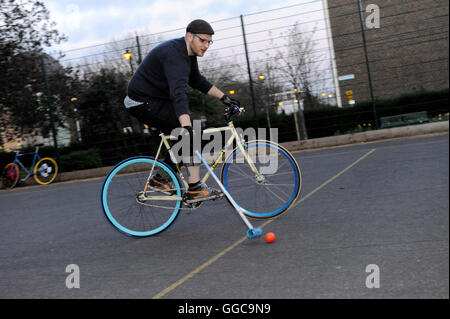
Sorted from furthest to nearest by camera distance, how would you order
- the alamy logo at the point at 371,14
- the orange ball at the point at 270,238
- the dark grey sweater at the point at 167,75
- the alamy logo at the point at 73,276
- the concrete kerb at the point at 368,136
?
the alamy logo at the point at 371,14 → the concrete kerb at the point at 368,136 → the dark grey sweater at the point at 167,75 → the orange ball at the point at 270,238 → the alamy logo at the point at 73,276

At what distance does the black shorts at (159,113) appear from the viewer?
435cm

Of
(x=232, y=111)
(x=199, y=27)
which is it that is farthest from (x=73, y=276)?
(x=199, y=27)

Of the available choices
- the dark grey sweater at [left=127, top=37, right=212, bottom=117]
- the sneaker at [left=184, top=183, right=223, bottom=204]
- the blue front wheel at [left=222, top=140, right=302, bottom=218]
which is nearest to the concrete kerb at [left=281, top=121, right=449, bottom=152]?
the blue front wheel at [left=222, top=140, right=302, bottom=218]

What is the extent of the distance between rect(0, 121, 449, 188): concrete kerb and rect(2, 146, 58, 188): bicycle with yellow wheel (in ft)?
0.89

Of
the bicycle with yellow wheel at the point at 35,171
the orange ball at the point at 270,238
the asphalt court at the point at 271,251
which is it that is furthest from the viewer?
the bicycle with yellow wheel at the point at 35,171

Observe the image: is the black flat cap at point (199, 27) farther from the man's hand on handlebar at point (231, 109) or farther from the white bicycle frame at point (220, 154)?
the white bicycle frame at point (220, 154)

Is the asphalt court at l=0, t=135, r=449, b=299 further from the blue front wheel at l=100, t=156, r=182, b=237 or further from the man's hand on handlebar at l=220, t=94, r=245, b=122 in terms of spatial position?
the man's hand on handlebar at l=220, t=94, r=245, b=122

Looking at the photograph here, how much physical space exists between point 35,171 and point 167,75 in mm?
10362

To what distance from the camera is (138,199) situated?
177 inches

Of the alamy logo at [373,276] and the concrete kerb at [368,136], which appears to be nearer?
the alamy logo at [373,276]

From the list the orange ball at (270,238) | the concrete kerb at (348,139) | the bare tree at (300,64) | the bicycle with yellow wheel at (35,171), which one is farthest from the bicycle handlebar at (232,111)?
the bicycle with yellow wheel at (35,171)

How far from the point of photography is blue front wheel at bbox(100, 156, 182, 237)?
4391 millimetres

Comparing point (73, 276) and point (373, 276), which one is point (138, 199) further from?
point (373, 276)

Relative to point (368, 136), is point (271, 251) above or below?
below
